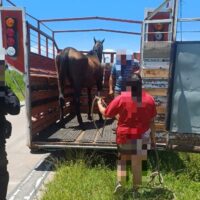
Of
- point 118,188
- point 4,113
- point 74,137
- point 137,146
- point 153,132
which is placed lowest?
point 118,188

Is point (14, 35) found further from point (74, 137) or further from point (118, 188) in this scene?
point (118, 188)

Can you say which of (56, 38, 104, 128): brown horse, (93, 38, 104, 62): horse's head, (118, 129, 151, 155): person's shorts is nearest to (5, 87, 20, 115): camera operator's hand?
(118, 129, 151, 155): person's shorts

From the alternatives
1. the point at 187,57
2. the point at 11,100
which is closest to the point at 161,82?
the point at 187,57

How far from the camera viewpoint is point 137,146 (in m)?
5.47

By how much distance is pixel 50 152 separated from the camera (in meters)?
9.02

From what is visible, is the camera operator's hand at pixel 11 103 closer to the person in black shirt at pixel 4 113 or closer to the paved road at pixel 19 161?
the person in black shirt at pixel 4 113

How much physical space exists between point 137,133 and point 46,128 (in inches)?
156

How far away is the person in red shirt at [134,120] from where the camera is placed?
5.34 metres

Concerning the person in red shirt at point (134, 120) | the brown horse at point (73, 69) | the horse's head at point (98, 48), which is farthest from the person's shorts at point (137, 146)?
the horse's head at point (98, 48)

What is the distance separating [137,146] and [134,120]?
1.18 feet

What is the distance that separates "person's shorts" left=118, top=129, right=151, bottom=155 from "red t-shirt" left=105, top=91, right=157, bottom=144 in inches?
2.5

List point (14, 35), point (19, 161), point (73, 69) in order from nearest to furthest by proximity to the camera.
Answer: point (14, 35) < point (19, 161) < point (73, 69)

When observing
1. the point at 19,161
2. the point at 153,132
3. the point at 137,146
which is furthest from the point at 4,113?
the point at 19,161

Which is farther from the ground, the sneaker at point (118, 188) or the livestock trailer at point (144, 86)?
the livestock trailer at point (144, 86)
